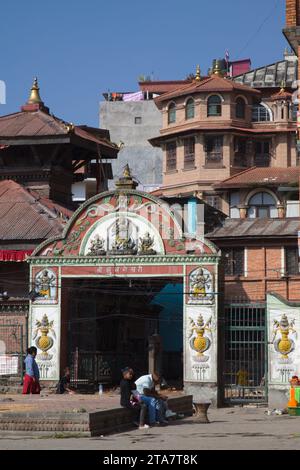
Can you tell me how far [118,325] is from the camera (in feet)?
137

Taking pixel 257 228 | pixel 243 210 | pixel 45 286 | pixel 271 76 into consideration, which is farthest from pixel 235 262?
pixel 271 76

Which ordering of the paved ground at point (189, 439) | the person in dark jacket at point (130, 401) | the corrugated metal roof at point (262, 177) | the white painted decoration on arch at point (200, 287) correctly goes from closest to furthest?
the paved ground at point (189, 439) < the person in dark jacket at point (130, 401) < the white painted decoration on arch at point (200, 287) < the corrugated metal roof at point (262, 177)

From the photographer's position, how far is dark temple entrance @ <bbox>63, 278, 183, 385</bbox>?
37688 millimetres

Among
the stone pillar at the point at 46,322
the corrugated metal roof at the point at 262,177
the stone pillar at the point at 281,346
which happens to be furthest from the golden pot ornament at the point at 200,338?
the corrugated metal roof at the point at 262,177

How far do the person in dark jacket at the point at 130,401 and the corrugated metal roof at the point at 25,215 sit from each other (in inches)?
634

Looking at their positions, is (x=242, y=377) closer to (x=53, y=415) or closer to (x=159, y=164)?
(x=53, y=415)

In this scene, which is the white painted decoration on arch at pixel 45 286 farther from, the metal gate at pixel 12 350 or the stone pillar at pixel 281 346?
the stone pillar at pixel 281 346

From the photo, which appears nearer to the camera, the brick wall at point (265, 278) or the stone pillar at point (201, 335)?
the stone pillar at point (201, 335)

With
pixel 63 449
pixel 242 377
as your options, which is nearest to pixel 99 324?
pixel 242 377

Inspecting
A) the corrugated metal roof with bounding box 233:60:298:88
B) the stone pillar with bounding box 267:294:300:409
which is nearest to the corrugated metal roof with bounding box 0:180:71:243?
the stone pillar with bounding box 267:294:300:409

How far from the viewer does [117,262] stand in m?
35.5

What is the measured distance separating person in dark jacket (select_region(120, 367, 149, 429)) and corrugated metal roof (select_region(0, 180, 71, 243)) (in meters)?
16.1

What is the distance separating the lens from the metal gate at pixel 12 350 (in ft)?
118

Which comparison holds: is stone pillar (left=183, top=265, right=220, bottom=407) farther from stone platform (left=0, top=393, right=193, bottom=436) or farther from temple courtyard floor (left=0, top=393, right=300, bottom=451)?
stone platform (left=0, top=393, right=193, bottom=436)
